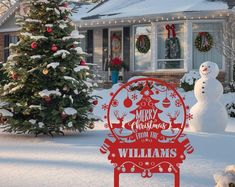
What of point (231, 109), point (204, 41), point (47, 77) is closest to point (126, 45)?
point (204, 41)

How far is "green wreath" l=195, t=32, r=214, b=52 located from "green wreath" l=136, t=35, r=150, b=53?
2620 mm

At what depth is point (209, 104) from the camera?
11086 millimetres

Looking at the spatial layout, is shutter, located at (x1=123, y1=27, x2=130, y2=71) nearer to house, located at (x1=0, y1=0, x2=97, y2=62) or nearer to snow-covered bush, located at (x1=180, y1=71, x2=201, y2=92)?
snow-covered bush, located at (x1=180, y1=71, x2=201, y2=92)

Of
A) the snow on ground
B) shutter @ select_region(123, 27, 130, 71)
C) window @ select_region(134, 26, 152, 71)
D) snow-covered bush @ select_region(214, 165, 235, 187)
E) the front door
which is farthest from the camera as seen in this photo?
the front door

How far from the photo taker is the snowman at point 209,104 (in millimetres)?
10984

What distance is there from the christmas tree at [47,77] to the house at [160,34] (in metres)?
10.9

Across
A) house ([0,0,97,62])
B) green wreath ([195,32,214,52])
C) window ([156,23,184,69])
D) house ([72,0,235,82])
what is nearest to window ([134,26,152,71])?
house ([72,0,235,82])

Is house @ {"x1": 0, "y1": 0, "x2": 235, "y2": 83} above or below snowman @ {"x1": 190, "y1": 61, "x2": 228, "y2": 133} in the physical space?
above

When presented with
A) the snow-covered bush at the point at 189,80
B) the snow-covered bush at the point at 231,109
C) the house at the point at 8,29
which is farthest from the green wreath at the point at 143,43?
the snow-covered bush at the point at 231,109

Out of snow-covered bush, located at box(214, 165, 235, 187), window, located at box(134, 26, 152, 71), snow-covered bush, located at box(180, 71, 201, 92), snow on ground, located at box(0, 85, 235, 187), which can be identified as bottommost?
snow on ground, located at box(0, 85, 235, 187)

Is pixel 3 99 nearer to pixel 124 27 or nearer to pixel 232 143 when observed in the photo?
pixel 232 143

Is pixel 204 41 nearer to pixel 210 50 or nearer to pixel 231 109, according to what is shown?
pixel 210 50

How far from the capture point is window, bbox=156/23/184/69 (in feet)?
75.9

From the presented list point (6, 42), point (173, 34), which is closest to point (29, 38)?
point (173, 34)
